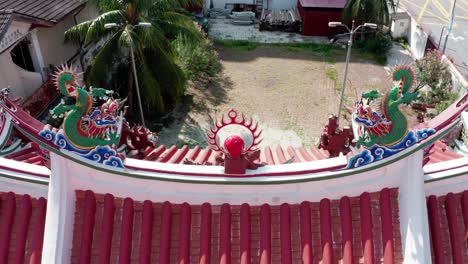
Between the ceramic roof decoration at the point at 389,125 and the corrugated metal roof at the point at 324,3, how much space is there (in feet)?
105

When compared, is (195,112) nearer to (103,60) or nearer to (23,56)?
(103,60)

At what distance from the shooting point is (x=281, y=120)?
26.2 m

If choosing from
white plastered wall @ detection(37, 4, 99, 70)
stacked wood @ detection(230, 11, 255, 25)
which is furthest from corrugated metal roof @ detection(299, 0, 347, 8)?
white plastered wall @ detection(37, 4, 99, 70)

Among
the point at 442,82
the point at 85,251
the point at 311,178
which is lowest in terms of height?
the point at 85,251

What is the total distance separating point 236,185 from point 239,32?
3318 centimetres

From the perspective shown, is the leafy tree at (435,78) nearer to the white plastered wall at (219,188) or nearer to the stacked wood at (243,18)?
the stacked wood at (243,18)

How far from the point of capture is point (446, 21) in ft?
125

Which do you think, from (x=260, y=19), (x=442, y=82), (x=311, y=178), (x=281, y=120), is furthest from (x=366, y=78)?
(x=311, y=178)

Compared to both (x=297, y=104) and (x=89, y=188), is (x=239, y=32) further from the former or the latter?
(x=89, y=188)

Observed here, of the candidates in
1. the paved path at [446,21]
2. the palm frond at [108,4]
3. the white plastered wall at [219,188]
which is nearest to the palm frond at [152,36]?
the palm frond at [108,4]

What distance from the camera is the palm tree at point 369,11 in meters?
32.9

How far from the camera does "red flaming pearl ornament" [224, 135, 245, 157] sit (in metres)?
7.10

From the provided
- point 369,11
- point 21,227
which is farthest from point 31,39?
point 369,11

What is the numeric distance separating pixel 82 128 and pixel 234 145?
2.58 metres
